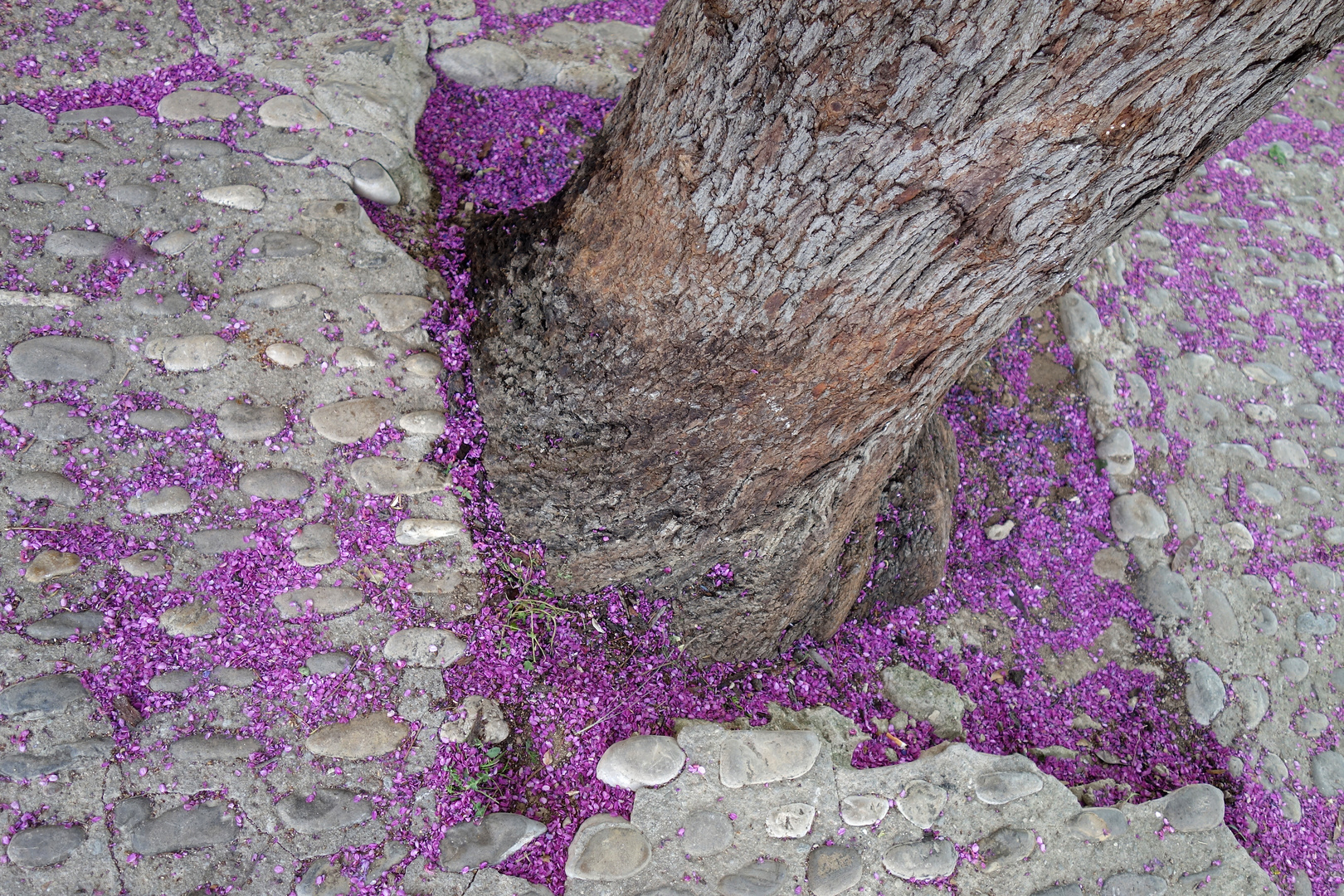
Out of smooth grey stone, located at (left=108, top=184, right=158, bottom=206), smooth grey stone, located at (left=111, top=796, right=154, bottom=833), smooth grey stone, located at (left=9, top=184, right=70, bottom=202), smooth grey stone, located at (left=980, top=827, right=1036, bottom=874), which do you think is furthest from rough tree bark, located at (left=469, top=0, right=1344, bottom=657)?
smooth grey stone, located at (left=9, top=184, right=70, bottom=202)

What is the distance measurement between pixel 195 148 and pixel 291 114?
35 centimetres

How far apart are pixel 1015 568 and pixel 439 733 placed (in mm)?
2215

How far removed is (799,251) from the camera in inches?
62.4

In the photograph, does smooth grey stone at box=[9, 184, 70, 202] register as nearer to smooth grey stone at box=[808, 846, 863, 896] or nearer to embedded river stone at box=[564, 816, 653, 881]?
embedded river stone at box=[564, 816, 653, 881]

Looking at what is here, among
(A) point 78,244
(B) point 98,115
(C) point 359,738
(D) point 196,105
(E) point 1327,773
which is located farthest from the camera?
(E) point 1327,773

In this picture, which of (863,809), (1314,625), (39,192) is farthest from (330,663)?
(1314,625)

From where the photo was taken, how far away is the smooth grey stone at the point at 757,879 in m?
2.14

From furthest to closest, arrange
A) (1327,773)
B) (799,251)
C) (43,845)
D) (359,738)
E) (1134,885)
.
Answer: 1. (1327,773)
2. (1134,885)
3. (359,738)
4. (43,845)
5. (799,251)

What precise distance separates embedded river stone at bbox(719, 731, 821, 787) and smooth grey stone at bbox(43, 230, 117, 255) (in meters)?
2.43

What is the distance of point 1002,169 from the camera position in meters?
1.35

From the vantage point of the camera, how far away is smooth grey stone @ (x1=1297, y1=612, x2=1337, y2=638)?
10.4 feet

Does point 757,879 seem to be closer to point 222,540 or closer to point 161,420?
point 222,540

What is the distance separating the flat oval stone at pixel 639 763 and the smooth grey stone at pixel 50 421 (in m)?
1.75

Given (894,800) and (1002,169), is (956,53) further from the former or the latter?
(894,800)
